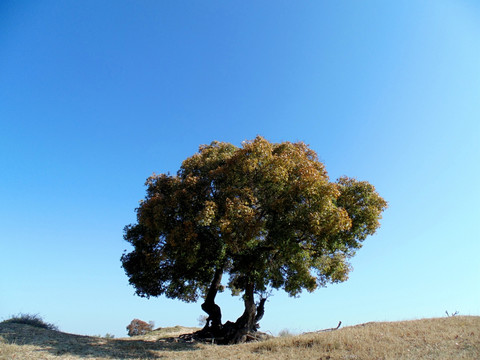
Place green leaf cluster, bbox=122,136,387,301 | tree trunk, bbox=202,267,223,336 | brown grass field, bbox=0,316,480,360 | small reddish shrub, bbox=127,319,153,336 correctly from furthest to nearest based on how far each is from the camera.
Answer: small reddish shrub, bbox=127,319,153,336 < tree trunk, bbox=202,267,223,336 < green leaf cluster, bbox=122,136,387,301 < brown grass field, bbox=0,316,480,360

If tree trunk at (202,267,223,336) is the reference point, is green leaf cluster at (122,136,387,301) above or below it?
above

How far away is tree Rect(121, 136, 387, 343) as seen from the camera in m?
15.6

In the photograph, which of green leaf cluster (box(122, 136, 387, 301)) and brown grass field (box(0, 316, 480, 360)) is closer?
brown grass field (box(0, 316, 480, 360))

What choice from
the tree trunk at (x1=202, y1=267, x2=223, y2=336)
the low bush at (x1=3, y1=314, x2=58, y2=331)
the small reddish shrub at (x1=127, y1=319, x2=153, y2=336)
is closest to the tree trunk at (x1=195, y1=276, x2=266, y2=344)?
the tree trunk at (x1=202, y1=267, x2=223, y2=336)

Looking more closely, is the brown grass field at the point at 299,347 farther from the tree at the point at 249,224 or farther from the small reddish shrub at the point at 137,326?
A: the small reddish shrub at the point at 137,326

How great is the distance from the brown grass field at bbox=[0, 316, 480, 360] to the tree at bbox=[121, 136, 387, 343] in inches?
144

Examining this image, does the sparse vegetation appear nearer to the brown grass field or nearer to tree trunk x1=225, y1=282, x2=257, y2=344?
the brown grass field

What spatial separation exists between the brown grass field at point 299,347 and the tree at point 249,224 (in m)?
3.66

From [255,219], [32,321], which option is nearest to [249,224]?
[255,219]

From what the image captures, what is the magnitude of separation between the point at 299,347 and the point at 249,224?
21.2ft

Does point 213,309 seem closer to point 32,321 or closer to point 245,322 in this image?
point 245,322

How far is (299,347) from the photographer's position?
14.8 m

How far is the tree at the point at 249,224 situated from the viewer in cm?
1562

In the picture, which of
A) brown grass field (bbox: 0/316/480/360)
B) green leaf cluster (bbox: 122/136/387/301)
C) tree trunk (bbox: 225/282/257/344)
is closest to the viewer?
brown grass field (bbox: 0/316/480/360)
